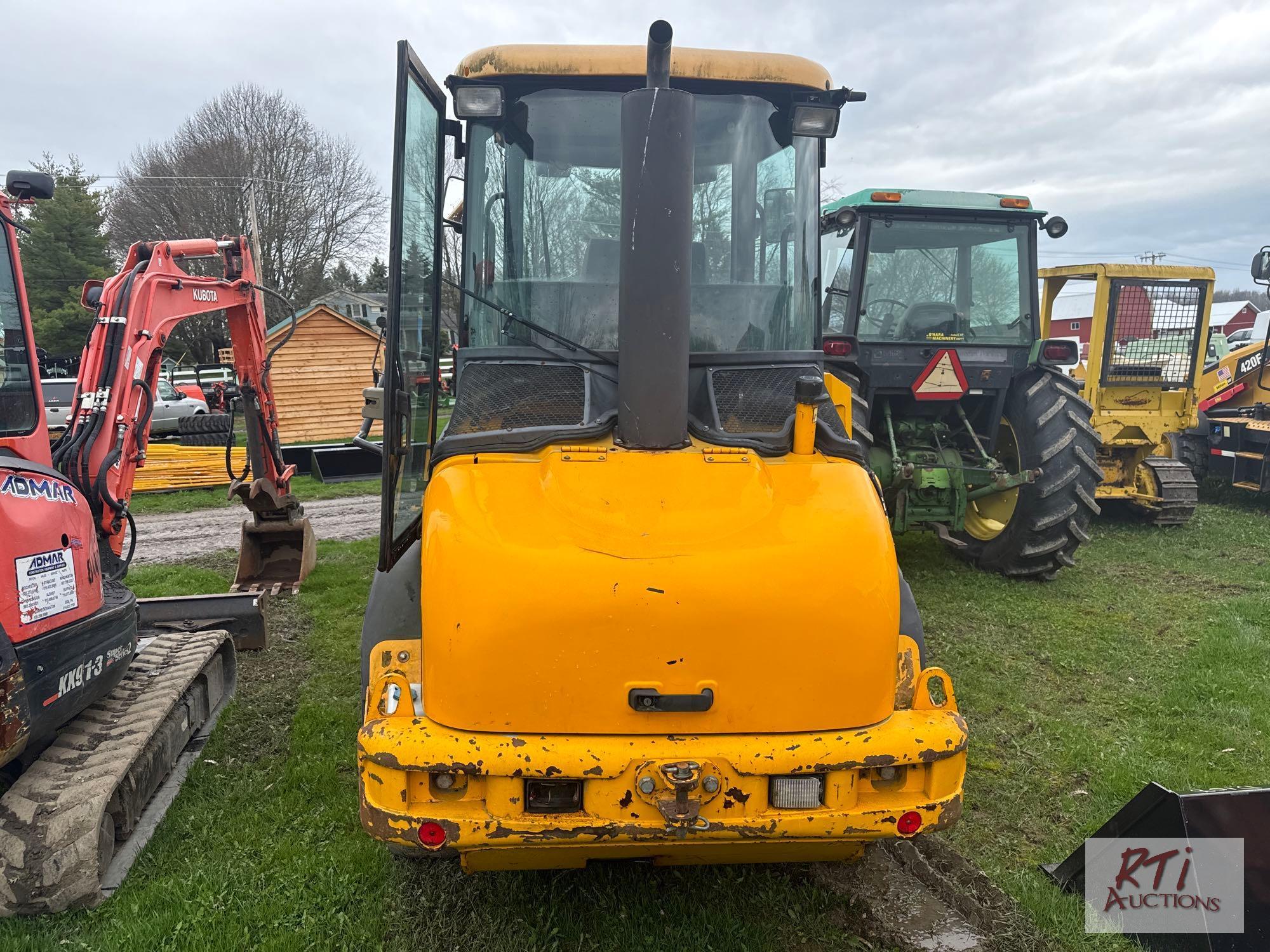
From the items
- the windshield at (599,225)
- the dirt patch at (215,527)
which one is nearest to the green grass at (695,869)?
the windshield at (599,225)

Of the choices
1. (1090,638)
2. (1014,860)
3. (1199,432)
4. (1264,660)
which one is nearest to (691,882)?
(1014,860)

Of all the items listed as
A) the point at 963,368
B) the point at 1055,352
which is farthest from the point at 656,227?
the point at 1055,352

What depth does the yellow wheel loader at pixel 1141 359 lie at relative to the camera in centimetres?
880

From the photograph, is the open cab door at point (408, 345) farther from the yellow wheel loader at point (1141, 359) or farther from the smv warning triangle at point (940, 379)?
the yellow wheel loader at point (1141, 359)

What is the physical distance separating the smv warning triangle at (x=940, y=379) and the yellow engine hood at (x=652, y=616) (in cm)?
434

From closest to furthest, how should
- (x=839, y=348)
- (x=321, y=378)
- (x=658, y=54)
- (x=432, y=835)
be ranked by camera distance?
(x=432, y=835) → (x=658, y=54) → (x=839, y=348) → (x=321, y=378)

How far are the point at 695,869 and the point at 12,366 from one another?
330cm

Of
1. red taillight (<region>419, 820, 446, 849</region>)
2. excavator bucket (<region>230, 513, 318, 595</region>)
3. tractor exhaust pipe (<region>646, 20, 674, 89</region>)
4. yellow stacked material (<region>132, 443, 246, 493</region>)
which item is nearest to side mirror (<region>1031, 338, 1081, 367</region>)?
tractor exhaust pipe (<region>646, 20, 674, 89</region>)

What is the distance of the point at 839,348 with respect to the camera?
6.09 m

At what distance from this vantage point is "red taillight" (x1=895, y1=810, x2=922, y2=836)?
7.36ft

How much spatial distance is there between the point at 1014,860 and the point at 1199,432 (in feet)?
30.5

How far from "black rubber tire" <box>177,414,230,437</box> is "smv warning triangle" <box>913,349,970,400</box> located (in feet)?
45.0

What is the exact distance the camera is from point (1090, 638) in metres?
5.37

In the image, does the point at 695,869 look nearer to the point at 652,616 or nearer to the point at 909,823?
the point at 909,823
